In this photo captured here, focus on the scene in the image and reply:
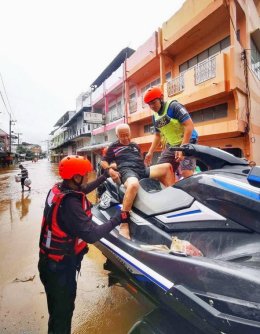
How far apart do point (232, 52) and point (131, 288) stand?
979 centimetres


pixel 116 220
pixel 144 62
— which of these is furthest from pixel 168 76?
pixel 116 220

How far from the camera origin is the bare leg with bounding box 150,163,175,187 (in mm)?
2801

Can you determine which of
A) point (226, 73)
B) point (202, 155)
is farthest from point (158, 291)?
point (226, 73)

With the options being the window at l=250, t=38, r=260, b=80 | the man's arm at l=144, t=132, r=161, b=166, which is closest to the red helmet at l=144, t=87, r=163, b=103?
the man's arm at l=144, t=132, r=161, b=166

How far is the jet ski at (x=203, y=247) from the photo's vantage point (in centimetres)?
121

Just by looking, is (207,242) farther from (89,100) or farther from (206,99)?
(89,100)

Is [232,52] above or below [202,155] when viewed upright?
above

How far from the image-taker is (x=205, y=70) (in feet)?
34.2

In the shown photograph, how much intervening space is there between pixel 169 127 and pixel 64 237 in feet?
6.27

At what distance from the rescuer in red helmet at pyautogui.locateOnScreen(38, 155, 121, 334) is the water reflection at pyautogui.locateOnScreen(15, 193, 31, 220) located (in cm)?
563

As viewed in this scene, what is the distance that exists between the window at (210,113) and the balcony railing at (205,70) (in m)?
1.39

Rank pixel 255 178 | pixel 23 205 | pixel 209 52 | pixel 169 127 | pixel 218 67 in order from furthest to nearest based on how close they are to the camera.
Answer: pixel 209 52
pixel 218 67
pixel 23 205
pixel 169 127
pixel 255 178

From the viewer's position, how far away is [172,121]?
308cm

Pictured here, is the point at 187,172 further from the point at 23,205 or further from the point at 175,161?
the point at 23,205
